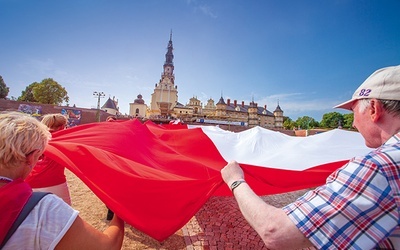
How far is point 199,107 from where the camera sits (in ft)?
264

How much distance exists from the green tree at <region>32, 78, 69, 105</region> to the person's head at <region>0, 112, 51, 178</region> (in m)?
52.4

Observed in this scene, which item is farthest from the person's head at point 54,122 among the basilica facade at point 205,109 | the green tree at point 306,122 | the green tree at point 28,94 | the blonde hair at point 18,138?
the green tree at point 306,122

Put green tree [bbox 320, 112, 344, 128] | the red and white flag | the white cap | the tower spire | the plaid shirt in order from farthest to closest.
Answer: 1. the tower spire
2. green tree [bbox 320, 112, 344, 128]
3. the red and white flag
4. the white cap
5. the plaid shirt

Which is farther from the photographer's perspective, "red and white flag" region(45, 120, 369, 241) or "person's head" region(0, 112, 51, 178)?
"red and white flag" region(45, 120, 369, 241)

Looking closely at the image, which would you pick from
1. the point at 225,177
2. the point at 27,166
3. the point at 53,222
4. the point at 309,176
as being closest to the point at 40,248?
the point at 53,222

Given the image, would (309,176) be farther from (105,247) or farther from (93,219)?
(93,219)

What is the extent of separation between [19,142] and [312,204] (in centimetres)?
153

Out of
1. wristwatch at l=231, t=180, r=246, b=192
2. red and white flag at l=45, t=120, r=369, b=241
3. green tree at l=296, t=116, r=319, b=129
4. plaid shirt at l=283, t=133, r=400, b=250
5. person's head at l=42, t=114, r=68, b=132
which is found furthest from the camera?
green tree at l=296, t=116, r=319, b=129

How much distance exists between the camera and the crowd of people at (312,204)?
0.82m

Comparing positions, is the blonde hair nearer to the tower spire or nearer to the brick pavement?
the brick pavement

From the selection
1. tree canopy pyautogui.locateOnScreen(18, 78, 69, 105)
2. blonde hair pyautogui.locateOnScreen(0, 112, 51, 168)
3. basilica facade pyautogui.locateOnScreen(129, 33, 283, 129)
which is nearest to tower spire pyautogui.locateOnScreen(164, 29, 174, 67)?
basilica facade pyautogui.locateOnScreen(129, 33, 283, 129)

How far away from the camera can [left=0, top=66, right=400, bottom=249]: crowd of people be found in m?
0.82

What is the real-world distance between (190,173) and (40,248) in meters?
1.36

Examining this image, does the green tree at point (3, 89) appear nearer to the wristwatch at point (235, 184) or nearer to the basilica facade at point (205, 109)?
the basilica facade at point (205, 109)
